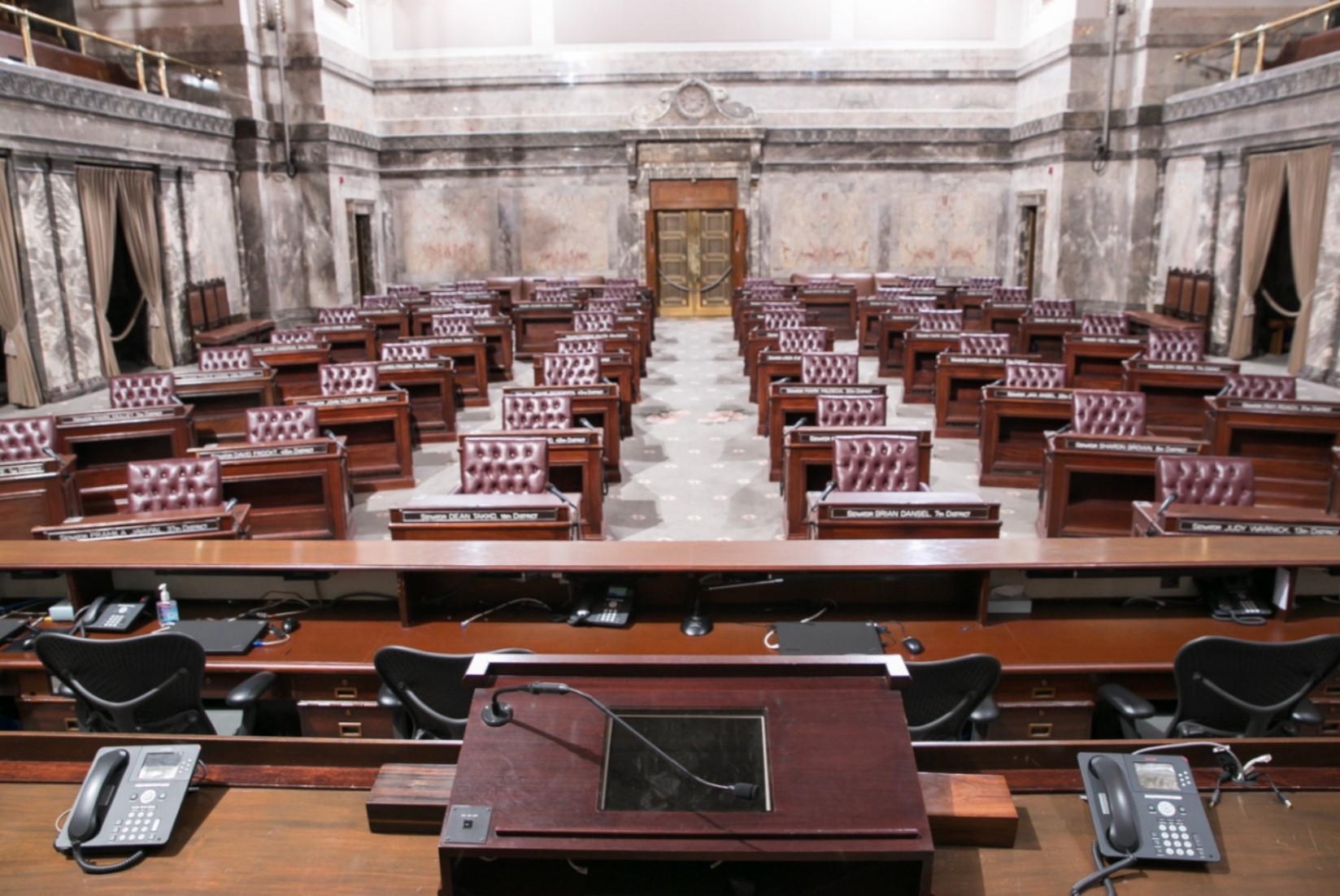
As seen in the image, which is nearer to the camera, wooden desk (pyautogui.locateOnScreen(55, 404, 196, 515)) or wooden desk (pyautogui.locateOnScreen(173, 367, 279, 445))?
wooden desk (pyautogui.locateOnScreen(55, 404, 196, 515))

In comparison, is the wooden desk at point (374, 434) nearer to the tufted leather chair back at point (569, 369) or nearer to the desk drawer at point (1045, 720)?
the tufted leather chair back at point (569, 369)

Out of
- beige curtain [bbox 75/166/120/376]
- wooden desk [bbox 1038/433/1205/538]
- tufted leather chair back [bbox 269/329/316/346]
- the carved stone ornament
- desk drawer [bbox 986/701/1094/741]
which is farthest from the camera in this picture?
the carved stone ornament

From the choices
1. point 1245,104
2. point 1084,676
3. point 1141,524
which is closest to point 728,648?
point 1084,676

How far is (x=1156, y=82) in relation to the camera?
53.6 ft

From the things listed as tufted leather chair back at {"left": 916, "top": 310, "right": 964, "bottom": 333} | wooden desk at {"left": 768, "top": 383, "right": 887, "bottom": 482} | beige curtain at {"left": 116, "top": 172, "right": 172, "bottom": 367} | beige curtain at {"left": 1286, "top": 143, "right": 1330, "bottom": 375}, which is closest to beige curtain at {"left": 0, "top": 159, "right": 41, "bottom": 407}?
beige curtain at {"left": 116, "top": 172, "right": 172, "bottom": 367}

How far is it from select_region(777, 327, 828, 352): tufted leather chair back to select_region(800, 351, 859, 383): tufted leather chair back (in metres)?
1.82

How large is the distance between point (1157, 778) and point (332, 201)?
59.6 feet

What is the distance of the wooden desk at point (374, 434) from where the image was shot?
8.30 metres

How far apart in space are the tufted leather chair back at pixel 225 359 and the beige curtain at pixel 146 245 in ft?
16.5

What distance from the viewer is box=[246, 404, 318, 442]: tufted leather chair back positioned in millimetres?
7371

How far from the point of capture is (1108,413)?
7.45 metres

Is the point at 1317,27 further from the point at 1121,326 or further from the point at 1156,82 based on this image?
the point at 1121,326

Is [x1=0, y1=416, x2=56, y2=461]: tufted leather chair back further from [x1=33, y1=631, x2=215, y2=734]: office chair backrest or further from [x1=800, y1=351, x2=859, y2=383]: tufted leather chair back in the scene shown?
[x1=800, y1=351, x2=859, y2=383]: tufted leather chair back

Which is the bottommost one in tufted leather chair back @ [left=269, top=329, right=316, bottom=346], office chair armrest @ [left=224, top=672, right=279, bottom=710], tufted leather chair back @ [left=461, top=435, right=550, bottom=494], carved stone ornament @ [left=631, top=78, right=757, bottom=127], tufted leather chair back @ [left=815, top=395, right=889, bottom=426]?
office chair armrest @ [left=224, top=672, right=279, bottom=710]
